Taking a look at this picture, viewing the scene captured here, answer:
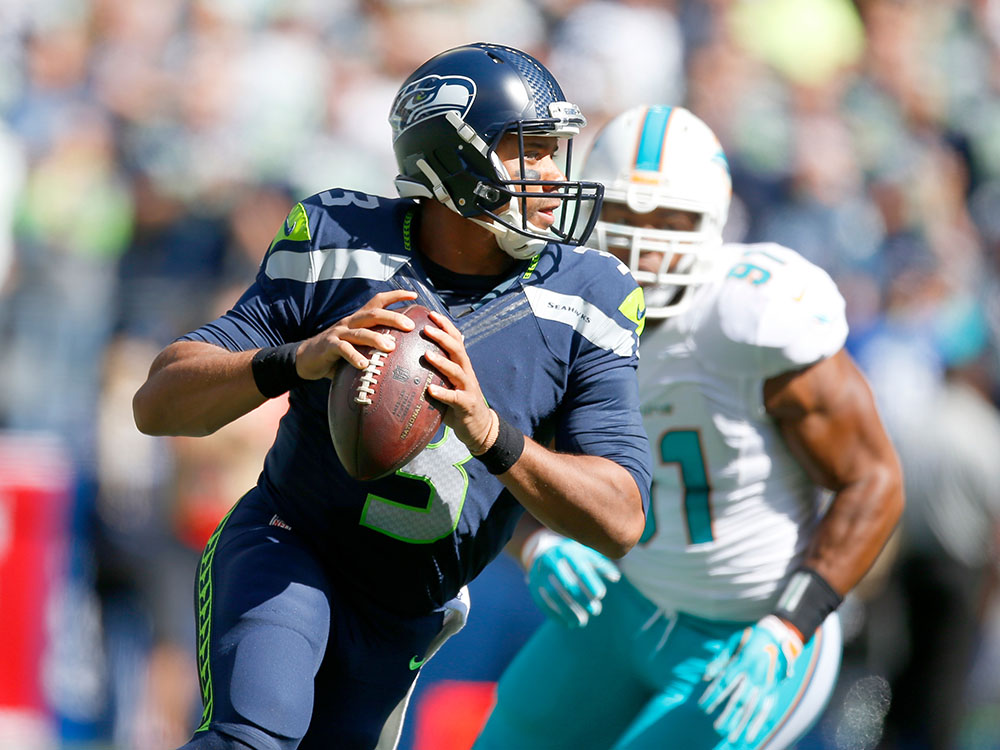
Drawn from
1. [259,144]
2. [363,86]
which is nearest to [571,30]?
Answer: [363,86]

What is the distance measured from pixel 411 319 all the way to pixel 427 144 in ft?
1.92

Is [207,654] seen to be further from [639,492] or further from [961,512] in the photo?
[961,512]

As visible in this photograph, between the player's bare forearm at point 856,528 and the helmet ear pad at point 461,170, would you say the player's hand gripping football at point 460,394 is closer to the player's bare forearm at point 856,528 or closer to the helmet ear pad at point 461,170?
the helmet ear pad at point 461,170

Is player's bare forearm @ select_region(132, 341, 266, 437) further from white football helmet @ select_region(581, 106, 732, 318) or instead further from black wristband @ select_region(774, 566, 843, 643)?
black wristband @ select_region(774, 566, 843, 643)

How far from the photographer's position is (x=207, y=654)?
2832 millimetres

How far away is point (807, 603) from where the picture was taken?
12.2 feet

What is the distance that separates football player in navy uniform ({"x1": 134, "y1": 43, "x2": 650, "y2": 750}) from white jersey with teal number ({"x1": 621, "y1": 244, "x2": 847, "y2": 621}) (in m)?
0.70

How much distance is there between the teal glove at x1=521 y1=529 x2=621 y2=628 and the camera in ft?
12.6

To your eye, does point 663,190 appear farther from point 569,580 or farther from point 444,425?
point 444,425

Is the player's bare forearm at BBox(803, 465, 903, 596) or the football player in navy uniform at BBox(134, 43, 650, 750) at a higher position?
the football player in navy uniform at BBox(134, 43, 650, 750)

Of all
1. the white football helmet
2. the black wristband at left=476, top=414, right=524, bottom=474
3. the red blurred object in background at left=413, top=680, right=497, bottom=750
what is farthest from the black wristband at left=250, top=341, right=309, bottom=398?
the red blurred object in background at left=413, top=680, right=497, bottom=750

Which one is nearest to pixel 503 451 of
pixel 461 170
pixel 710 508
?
pixel 461 170

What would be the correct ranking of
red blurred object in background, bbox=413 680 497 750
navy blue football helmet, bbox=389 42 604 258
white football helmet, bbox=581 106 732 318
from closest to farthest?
navy blue football helmet, bbox=389 42 604 258
white football helmet, bbox=581 106 732 318
red blurred object in background, bbox=413 680 497 750

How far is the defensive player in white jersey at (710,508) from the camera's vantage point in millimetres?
3717
